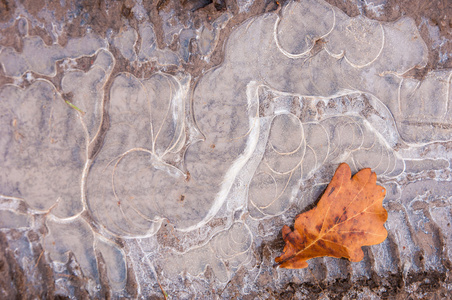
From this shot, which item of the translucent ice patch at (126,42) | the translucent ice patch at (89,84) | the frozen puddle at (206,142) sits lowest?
the frozen puddle at (206,142)

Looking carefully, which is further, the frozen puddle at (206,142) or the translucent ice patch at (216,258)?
the translucent ice patch at (216,258)

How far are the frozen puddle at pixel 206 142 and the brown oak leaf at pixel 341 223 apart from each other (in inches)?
6.6

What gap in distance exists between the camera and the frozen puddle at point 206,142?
296cm

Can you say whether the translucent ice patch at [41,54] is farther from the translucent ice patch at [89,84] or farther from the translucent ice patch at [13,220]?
→ the translucent ice patch at [13,220]

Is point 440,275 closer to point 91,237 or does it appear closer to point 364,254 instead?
point 364,254

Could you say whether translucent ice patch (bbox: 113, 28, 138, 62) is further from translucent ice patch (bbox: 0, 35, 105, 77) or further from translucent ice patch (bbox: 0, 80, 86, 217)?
translucent ice patch (bbox: 0, 80, 86, 217)

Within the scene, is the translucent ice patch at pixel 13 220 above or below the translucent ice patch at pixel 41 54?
below

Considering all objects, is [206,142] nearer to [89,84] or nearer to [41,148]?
[89,84]

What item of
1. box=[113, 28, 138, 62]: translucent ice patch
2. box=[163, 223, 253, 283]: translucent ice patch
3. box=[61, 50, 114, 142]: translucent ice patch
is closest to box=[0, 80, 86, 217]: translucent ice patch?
box=[61, 50, 114, 142]: translucent ice patch

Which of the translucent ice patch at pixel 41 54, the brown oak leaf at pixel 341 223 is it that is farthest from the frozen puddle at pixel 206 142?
the brown oak leaf at pixel 341 223

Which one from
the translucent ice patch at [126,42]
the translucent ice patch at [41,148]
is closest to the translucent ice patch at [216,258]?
the translucent ice patch at [41,148]

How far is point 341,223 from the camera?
2.93 metres

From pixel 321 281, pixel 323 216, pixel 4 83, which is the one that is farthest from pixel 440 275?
pixel 4 83

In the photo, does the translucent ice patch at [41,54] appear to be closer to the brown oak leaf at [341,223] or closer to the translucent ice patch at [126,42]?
the translucent ice patch at [126,42]
